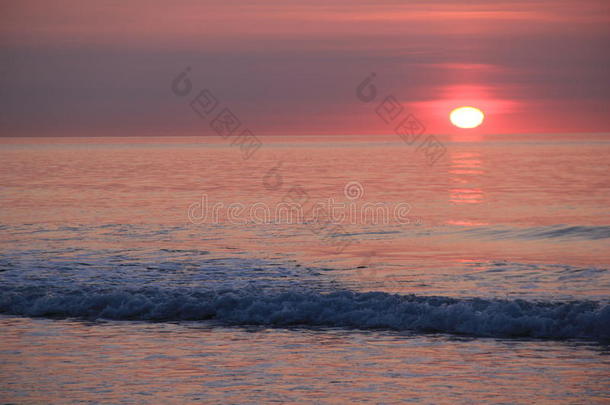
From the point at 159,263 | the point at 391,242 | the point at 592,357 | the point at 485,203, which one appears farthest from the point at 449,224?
the point at 592,357

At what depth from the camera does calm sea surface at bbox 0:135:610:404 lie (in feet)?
34.6

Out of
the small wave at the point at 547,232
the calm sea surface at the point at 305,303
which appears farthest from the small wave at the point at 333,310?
the small wave at the point at 547,232

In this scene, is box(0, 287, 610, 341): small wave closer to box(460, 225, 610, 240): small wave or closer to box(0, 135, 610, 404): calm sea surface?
box(0, 135, 610, 404): calm sea surface

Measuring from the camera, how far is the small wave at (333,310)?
13.9 meters

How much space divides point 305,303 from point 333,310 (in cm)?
65

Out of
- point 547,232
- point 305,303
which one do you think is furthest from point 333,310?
point 547,232

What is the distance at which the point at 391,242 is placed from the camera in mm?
24922

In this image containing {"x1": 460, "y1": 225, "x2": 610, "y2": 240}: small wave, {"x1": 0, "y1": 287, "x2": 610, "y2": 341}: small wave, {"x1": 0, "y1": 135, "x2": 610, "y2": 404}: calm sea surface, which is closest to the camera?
{"x1": 0, "y1": 135, "x2": 610, "y2": 404}: calm sea surface

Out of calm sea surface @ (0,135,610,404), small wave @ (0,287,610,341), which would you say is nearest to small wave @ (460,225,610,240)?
calm sea surface @ (0,135,610,404)

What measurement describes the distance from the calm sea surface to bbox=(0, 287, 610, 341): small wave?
42 mm

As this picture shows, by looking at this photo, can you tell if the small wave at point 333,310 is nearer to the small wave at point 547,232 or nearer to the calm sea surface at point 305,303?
the calm sea surface at point 305,303

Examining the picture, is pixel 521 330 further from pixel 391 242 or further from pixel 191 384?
pixel 391 242

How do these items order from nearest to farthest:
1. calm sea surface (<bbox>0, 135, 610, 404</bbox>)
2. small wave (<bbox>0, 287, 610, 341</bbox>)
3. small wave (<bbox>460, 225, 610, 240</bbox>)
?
calm sea surface (<bbox>0, 135, 610, 404</bbox>) < small wave (<bbox>0, 287, 610, 341</bbox>) < small wave (<bbox>460, 225, 610, 240</bbox>)

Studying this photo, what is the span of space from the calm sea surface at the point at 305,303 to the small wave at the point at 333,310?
0.04 meters
